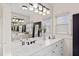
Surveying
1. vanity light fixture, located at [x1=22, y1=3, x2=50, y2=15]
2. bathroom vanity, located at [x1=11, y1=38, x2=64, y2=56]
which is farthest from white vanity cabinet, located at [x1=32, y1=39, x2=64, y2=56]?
vanity light fixture, located at [x1=22, y1=3, x2=50, y2=15]

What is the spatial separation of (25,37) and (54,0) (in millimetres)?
608

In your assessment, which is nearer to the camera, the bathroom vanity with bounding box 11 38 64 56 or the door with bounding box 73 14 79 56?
the bathroom vanity with bounding box 11 38 64 56

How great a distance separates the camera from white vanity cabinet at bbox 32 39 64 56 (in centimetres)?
137

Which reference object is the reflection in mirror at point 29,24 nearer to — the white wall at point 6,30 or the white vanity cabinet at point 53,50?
the white wall at point 6,30

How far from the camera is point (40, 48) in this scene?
140 cm

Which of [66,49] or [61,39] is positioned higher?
[61,39]

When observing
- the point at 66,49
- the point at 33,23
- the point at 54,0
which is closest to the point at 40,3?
the point at 54,0

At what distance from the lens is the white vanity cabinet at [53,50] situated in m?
1.37

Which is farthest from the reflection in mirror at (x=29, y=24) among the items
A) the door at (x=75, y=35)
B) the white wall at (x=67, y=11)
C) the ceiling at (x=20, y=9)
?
the door at (x=75, y=35)

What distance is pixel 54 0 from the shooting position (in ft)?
4.30

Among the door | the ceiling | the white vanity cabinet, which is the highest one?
the ceiling

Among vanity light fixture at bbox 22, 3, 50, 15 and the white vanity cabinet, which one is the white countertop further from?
vanity light fixture at bbox 22, 3, 50, 15

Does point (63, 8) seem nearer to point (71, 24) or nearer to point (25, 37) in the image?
point (71, 24)

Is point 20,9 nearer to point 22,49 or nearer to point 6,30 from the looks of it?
point 6,30
